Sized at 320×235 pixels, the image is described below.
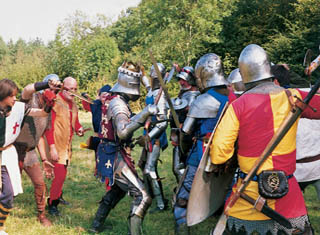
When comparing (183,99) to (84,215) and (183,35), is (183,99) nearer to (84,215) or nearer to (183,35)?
(84,215)

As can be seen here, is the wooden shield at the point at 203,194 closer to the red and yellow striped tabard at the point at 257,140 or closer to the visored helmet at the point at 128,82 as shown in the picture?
the red and yellow striped tabard at the point at 257,140

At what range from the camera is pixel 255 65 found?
8.88 feet

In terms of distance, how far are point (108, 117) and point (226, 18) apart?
2244 cm

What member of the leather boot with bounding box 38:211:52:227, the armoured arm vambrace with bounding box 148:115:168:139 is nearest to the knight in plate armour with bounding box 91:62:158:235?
the leather boot with bounding box 38:211:52:227

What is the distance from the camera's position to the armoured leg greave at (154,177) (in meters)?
5.38

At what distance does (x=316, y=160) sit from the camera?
383cm

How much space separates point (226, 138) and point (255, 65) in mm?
607

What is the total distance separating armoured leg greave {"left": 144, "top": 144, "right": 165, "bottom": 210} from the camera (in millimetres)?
5375

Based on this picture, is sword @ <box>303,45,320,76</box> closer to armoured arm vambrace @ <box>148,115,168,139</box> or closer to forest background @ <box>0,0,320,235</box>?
armoured arm vambrace @ <box>148,115,168,139</box>

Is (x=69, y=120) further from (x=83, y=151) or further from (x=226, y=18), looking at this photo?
(x=226, y=18)

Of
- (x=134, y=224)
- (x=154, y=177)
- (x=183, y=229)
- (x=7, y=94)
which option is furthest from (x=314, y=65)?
(x=154, y=177)

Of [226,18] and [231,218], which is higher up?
[226,18]

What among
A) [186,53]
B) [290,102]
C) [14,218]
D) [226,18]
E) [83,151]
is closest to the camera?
[290,102]

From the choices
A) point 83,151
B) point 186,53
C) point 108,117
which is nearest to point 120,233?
point 108,117
